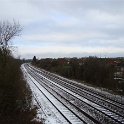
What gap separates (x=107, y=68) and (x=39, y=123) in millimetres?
29942

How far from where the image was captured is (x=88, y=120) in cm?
1891

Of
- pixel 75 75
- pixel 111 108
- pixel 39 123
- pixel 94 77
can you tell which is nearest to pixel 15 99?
pixel 39 123

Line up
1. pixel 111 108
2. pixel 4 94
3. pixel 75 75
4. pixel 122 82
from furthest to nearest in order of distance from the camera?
1. pixel 75 75
2. pixel 122 82
3. pixel 111 108
4. pixel 4 94

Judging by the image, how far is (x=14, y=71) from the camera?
21.7 metres

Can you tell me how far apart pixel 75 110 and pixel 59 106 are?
278 centimetres

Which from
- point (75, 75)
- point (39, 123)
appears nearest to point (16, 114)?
point (39, 123)

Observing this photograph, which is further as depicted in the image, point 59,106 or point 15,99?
point 59,106

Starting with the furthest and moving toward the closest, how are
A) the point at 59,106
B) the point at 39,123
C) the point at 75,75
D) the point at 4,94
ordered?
the point at 75,75 → the point at 59,106 → the point at 4,94 → the point at 39,123

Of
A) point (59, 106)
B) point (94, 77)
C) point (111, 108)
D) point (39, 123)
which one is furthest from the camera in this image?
point (94, 77)

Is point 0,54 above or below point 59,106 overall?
above

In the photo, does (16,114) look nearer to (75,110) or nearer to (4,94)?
(4,94)

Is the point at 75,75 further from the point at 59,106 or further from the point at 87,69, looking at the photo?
the point at 59,106

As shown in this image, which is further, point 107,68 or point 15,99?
point 107,68

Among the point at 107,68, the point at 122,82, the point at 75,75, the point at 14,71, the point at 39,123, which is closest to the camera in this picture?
the point at 39,123
